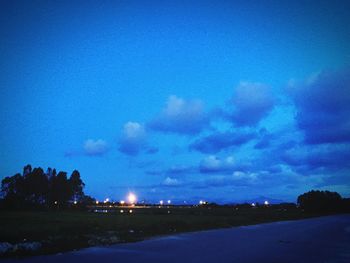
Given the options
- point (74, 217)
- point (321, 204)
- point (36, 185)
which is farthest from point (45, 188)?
point (321, 204)

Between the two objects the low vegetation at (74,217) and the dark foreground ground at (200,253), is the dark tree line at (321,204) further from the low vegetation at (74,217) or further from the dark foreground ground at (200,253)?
the dark foreground ground at (200,253)

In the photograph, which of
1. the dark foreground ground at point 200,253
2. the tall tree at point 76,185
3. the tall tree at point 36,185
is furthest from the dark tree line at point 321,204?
the dark foreground ground at point 200,253

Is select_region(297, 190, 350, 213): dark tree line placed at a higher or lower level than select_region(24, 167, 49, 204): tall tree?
lower

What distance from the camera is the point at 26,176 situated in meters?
123

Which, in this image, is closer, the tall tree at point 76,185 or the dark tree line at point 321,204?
the tall tree at point 76,185

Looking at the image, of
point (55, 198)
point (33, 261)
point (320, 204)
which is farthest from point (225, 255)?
point (320, 204)

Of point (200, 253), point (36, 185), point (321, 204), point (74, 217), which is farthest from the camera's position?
point (321, 204)

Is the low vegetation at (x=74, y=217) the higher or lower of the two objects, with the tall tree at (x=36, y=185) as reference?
lower

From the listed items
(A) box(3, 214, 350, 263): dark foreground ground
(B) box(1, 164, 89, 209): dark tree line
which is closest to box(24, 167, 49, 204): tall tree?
(B) box(1, 164, 89, 209): dark tree line

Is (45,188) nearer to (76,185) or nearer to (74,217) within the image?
(76,185)

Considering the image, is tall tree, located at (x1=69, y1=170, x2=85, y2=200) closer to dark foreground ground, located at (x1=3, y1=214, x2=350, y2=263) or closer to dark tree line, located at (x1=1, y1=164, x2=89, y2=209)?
dark tree line, located at (x1=1, y1=164, x2=89, y2=209)

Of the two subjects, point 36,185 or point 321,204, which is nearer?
point 36,185

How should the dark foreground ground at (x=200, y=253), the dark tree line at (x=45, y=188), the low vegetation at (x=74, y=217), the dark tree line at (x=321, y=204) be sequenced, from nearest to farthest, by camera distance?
1. the dark foreground ground at (x=200, y=253)
2. the low vegetation at (x=74, y=217)
3. the dark tree line at (x=45, y=188)
4. the dark tree line at (x=321, y=204)

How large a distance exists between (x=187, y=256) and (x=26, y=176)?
11462 centimetres
